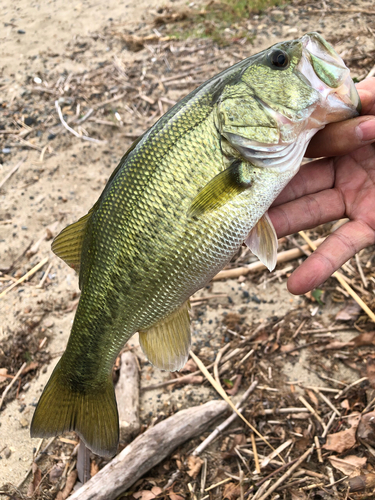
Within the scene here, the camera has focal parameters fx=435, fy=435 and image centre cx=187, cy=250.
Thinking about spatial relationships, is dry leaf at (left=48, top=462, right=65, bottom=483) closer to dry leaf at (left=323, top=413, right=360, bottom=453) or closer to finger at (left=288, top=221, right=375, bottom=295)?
dry leaf at (left=323, top=413, right=360, bottom=453)

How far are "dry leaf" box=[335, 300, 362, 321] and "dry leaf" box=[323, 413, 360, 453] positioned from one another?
78cm

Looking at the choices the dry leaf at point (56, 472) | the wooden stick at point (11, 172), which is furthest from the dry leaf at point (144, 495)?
the wooden stick at point (11, 172)

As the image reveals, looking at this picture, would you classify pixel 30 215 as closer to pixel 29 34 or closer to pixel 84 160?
pixel 84 160

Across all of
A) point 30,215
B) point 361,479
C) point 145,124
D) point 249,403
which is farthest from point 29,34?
point 361,479

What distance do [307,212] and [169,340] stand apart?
1126 millimetres

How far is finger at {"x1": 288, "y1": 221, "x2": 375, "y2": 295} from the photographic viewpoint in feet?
7.52

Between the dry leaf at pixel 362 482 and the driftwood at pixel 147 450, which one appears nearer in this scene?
the dry leaf at pixel 362 482

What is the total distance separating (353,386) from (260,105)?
2.00m

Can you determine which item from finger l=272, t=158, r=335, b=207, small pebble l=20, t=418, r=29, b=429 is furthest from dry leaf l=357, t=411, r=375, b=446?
small pebble l=20, t=418, r=29, b=429

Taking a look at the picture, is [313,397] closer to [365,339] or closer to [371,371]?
[371,371]

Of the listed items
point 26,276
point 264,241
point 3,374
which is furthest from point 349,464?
point 26,276

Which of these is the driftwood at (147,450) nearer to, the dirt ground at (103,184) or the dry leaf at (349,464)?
the dirt ground at (103,184)

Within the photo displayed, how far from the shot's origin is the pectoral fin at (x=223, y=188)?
6.61 ft

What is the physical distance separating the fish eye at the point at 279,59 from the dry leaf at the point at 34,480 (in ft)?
9.51
